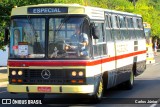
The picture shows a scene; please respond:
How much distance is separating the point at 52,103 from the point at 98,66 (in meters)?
1.94

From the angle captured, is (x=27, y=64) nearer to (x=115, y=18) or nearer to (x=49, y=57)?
(x=49, y=57)

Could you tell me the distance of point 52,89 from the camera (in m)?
13.3

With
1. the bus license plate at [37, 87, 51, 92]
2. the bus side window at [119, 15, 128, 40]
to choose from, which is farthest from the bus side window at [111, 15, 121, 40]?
the bus license plate at [37, 87, 51, 92]

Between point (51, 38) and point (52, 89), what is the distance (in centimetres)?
139

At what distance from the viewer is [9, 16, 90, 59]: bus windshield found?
13391mm

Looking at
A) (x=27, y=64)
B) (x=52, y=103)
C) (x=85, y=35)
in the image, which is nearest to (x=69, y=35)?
(x=85, y=35)

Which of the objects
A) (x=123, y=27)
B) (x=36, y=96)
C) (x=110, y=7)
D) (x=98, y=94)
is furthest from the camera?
(x=110, y=7)

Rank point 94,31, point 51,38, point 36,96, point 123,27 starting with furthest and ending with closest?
1. point 123,27
2. point 36,96
3. point 94,31
4. point 51,38

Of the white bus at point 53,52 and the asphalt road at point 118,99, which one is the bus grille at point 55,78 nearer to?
the white bus at point 53,52

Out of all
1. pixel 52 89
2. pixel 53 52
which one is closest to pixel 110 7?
pixel 53 52

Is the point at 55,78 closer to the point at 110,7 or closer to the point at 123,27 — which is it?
the point at 123,27

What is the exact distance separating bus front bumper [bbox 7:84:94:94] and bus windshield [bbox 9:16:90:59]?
0.80 meters

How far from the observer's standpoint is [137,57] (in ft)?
69.0

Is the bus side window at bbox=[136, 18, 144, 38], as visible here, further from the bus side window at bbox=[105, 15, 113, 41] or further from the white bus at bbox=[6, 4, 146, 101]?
the white bus at bbox=[6, 4, 146, 101]
